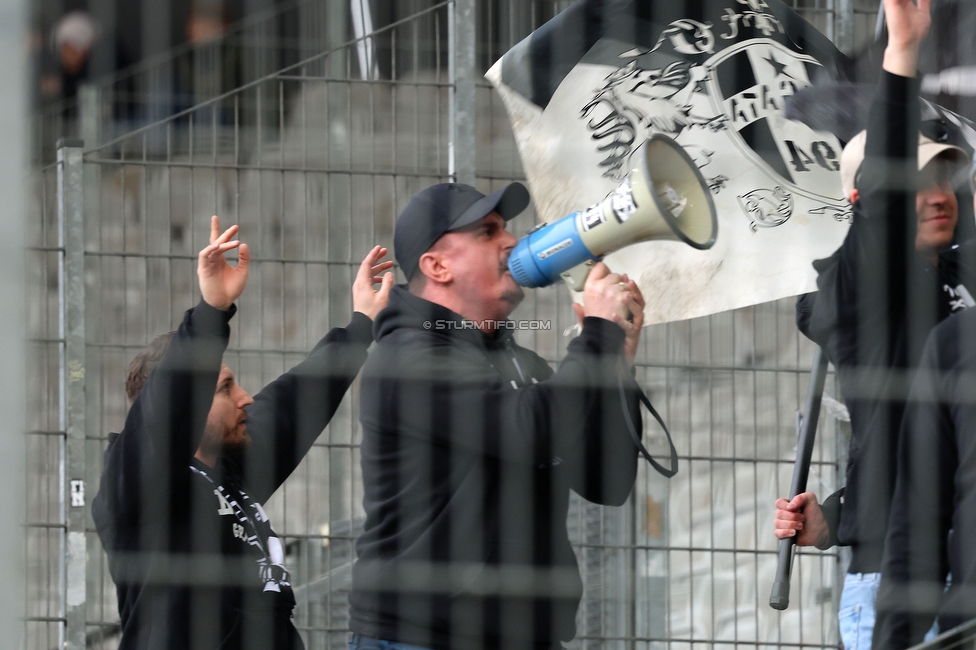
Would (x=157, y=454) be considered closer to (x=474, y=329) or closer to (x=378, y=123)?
(x=474, y=329)

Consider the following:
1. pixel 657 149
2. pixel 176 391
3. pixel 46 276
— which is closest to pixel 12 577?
pixel 176 391

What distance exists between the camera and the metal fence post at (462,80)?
3574 millimetres

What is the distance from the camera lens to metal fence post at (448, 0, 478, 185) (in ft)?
11.7

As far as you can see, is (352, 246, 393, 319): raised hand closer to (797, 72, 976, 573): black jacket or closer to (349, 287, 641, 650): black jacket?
(349, 287, 641, 650): black jacket

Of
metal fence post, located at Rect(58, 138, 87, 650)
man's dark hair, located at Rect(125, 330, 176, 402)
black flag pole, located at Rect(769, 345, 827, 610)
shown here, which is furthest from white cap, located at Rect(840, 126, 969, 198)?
metal fence post, located at Rect(58, 138, 87, 650)

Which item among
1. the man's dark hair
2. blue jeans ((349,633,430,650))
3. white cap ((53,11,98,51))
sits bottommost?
blue jeans ((349,633,430,650))

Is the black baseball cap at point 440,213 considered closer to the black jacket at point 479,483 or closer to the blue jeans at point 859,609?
the black jacket at point 479,483

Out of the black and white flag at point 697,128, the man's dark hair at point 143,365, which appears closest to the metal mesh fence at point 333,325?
the black and white flag at point 697,128

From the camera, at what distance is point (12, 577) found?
1598 mm

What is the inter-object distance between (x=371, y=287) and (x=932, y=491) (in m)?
1.23

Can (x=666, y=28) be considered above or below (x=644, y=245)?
above

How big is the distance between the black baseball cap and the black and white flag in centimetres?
47

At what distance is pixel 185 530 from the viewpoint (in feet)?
8.80

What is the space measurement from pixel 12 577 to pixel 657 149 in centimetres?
148
